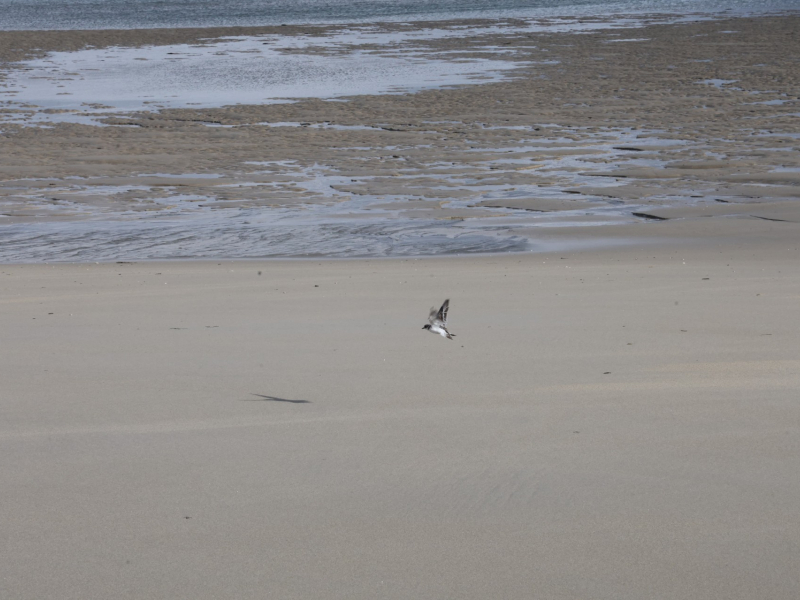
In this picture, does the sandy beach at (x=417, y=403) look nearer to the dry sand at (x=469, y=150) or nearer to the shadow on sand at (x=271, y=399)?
the shadow on sand at (x=271, y=399)

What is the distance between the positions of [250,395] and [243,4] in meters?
55.0

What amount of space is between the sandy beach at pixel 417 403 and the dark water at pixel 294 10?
116 feet

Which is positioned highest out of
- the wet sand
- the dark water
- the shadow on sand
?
the dark water

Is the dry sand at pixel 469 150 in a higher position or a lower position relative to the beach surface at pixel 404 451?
lower

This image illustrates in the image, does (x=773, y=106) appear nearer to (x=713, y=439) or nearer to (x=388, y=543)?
(x=713, y=439)

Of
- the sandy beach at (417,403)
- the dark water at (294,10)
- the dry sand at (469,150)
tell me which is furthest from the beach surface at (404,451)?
the dark water at (294,10)

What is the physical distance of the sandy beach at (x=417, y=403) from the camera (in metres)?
2.86

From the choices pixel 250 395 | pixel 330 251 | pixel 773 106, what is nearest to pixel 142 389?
pixel 250 395

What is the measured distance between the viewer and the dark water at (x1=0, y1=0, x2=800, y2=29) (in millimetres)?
45094

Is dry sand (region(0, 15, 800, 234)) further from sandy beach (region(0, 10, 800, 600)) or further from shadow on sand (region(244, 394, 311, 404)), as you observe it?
shadow on sand (region(244, 394, 311, 404))

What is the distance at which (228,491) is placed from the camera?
A: 3312 mm

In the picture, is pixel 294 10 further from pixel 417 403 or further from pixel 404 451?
pixel 404 451

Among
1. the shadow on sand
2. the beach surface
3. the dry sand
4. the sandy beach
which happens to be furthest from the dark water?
the shadow on sand

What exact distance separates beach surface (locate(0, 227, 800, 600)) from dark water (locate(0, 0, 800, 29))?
4038 centimetres
